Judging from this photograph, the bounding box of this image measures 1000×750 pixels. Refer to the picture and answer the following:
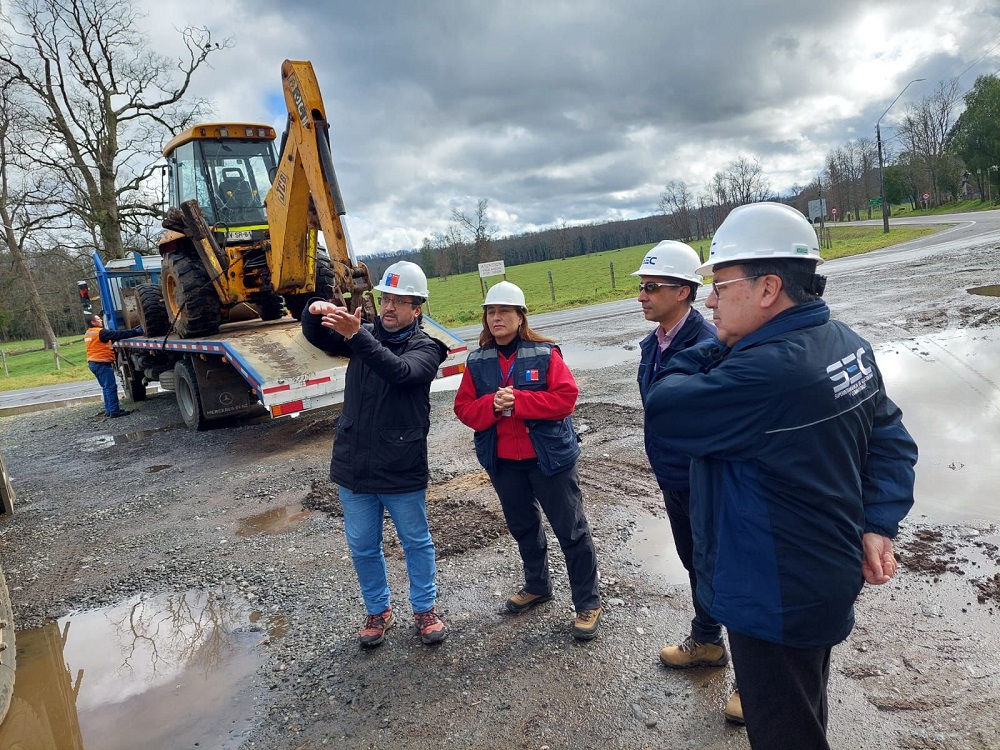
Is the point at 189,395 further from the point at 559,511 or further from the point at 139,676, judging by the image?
the point at 559,511

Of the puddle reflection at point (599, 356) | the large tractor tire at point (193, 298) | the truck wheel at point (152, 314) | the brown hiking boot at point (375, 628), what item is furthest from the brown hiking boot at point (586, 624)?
the truck wheel at point (152, 314)

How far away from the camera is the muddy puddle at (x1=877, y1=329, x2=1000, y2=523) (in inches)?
174

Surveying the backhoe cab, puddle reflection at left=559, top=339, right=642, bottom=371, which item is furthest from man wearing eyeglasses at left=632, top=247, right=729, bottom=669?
puddle reflection at left=559, top=339, right=642, bottom=371

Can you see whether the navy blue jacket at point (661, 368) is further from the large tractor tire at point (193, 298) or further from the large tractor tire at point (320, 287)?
the large tractor tire at point (193, 298)

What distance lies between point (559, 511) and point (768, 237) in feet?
6.69

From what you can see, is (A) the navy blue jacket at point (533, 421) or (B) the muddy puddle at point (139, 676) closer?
(B) the muddy puddle at point (139, 676)

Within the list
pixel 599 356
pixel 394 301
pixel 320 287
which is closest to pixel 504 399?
pixel 394 301

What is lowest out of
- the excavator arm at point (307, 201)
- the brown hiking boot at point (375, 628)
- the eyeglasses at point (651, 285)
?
the brown hiking boot at point (375, 628)

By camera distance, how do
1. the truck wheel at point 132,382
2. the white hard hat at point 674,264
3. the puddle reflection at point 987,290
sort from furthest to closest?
the truck wheel at point 132,382, the puddle reflection at point 987,290, the white hard hat at point 674,264

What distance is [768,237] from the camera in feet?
5.91

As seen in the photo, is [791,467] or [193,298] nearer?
[791,467]

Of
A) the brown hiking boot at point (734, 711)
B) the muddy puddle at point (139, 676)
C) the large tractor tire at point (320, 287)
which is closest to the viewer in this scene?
the brown hiking boot at point (734, 711)

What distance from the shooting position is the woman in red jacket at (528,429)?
338 centimetres

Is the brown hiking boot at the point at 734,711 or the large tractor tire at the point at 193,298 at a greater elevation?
the large tractor tire at the point at 193,298
